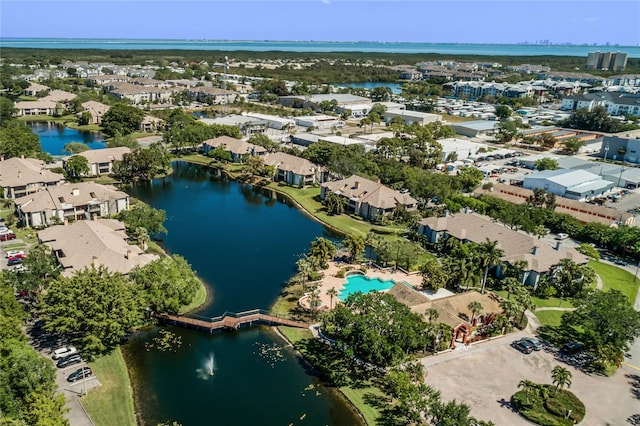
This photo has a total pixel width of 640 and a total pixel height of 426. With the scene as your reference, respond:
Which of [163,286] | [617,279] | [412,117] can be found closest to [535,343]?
[617,279]

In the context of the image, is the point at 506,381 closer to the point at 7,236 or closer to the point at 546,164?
the point at 7,236

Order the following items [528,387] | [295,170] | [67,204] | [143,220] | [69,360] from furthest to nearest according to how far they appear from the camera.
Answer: [295,170], [67,204], [143,220], [69,360], [528,387]

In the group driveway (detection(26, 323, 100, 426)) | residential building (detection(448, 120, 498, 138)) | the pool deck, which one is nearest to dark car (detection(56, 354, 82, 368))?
driveway (detection(26, 323, 100, 426))

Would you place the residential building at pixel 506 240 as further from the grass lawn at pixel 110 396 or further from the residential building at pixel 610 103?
the residential building at pixel 610 103

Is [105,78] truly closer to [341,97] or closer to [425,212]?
[341,97]

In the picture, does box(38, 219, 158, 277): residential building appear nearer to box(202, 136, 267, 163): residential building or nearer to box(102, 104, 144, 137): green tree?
box(202, 136, 267, 163): residential building

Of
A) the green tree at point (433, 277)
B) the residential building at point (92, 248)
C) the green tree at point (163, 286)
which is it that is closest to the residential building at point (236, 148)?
the residential building at point (92, 248)

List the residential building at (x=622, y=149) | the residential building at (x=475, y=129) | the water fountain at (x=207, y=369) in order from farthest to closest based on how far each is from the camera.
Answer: the residential building at (x=475, y=129) < the residential building at (x=622, y=149) < the water fountain at (x=207, y=369)
